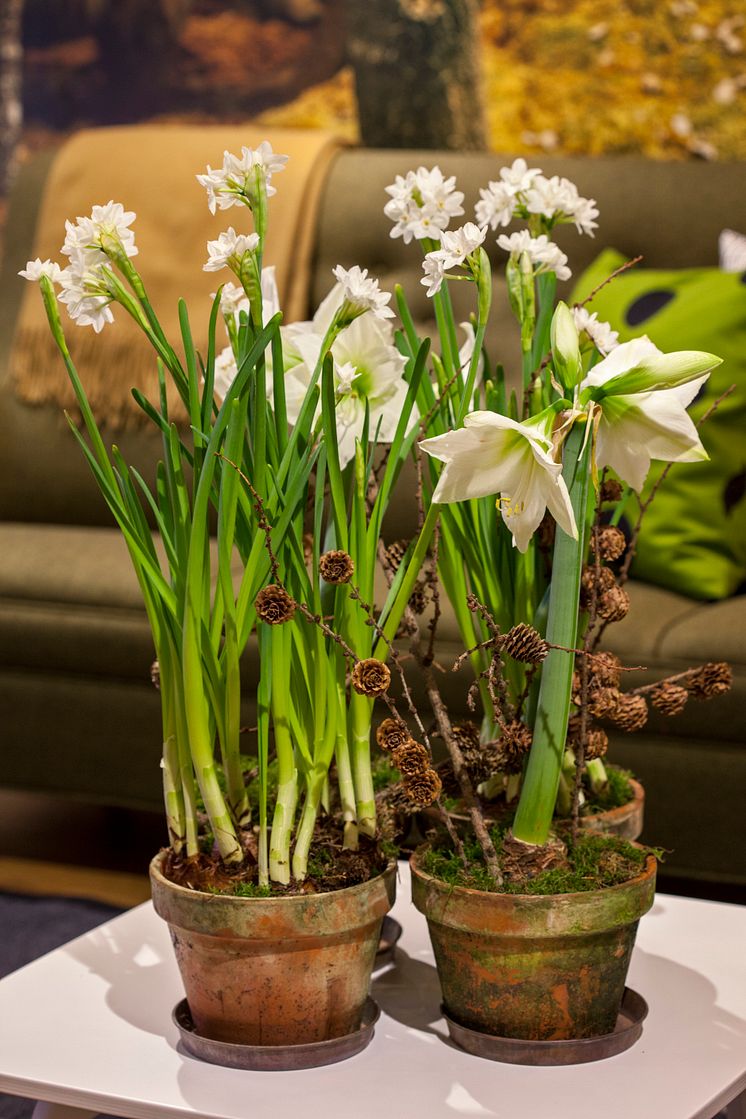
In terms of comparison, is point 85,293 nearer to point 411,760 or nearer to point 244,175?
point 244,175

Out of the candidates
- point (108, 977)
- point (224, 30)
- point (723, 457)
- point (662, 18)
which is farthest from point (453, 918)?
point (224, 30)

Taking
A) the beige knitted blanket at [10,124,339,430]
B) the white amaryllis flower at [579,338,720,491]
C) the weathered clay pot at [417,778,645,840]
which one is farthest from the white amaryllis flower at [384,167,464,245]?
the beige knitted blanket at [10,124,339,430]

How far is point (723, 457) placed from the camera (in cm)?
183

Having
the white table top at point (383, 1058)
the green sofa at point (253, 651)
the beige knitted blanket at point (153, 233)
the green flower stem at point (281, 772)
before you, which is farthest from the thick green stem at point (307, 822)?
the beige knitted blanket at point (153, 233)

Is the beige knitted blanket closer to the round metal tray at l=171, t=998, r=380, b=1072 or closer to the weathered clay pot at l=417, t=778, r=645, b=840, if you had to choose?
the weathered clay pot at l=417, t=778, r=645, b=840

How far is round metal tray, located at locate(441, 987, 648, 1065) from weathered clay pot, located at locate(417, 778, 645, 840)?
130 mm

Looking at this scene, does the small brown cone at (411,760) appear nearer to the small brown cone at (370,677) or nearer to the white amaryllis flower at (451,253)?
the small brown cone at (370,677)

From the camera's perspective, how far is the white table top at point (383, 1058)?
29.3 inches

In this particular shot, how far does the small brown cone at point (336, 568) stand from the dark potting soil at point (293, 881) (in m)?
0.19

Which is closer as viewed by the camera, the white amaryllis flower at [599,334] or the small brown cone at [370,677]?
the small brown cone at [370,677]

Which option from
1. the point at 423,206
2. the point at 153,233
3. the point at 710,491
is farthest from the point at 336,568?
→ the point at 153,233

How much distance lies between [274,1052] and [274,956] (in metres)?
0.06

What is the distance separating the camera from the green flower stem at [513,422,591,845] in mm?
763

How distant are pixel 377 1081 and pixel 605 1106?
135mm
